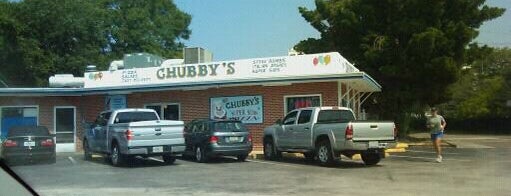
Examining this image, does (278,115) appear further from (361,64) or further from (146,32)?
(361,64)

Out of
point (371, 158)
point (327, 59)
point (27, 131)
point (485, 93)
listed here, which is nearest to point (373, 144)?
point (371, 158)

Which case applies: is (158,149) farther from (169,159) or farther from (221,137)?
(221,137)

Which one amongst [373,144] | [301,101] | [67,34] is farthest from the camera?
[301,101]

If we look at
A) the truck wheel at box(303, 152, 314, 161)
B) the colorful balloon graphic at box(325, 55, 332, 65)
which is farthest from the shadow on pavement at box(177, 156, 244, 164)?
the colorful balloon graphic at box(325, 55, 332, 65)

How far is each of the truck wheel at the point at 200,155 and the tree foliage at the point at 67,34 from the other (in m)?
4.60

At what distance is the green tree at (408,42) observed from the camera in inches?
1182

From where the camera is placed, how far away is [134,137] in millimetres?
16781

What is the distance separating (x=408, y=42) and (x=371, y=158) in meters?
13.4

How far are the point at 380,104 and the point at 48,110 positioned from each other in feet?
57.5

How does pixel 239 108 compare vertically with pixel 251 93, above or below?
below

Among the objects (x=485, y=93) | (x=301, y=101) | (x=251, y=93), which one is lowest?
(x=301, y=101)

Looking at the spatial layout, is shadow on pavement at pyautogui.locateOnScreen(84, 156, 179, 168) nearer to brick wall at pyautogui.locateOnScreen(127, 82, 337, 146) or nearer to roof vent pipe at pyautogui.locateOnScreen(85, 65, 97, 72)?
brick wall at pyautogui.locateOnScreen(127, 82, 337, 146)

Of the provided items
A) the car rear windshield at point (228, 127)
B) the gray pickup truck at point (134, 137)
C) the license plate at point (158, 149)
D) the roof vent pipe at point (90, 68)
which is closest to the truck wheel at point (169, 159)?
the gray pickup truck at point (134, 137)

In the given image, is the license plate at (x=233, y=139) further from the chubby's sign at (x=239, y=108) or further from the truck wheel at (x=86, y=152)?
the chubby's sign at (x=239, y=108)
